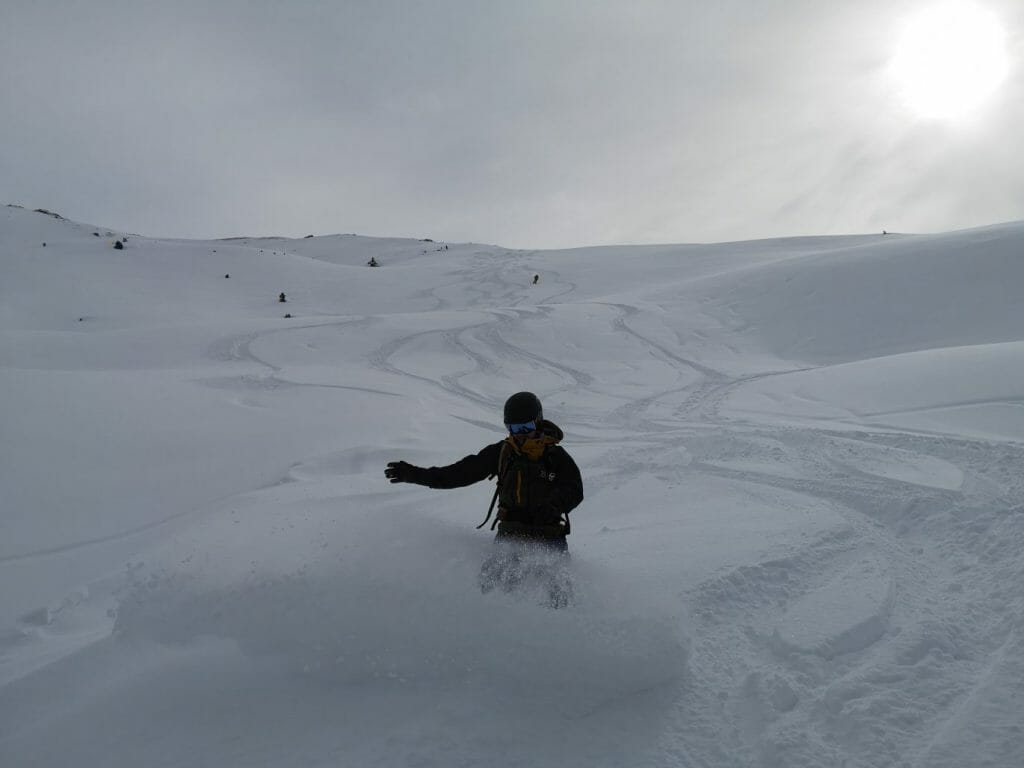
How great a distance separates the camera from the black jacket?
9.77ft

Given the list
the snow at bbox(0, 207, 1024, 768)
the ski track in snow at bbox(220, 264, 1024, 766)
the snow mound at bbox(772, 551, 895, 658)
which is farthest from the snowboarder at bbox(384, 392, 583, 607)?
the snow mound at bbox(772, 551, 895, 658)

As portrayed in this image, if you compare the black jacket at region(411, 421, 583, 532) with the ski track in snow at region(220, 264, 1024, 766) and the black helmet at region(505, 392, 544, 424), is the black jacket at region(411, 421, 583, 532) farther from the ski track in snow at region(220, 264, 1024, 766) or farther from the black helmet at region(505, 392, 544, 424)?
the ski track in snow at region(220, 264, 1024, 766)

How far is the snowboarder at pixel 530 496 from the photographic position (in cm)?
296

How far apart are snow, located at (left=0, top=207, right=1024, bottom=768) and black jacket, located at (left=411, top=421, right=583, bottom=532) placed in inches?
13.3

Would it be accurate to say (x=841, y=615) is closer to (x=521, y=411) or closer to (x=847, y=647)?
(x=847, y=647)

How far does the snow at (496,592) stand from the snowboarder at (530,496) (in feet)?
0.51

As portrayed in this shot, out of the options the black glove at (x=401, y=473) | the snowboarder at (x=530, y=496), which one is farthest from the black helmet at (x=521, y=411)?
the black glove at (x=401, y=473)

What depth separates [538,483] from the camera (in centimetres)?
301

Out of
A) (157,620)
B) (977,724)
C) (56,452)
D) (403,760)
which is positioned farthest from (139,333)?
(977,724)

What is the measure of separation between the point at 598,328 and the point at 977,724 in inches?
511

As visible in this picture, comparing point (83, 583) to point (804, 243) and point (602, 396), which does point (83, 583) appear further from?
point (804, 243)

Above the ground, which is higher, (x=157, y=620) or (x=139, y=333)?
(x=139, y=333)

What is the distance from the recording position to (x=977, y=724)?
7.38ft

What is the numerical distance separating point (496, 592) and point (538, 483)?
0.57 metres
